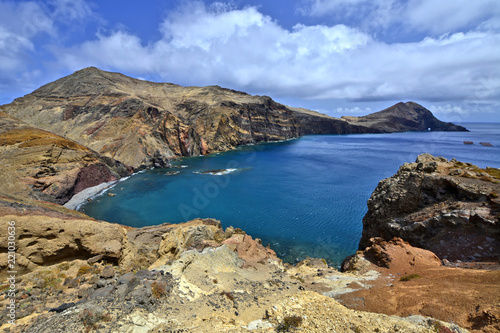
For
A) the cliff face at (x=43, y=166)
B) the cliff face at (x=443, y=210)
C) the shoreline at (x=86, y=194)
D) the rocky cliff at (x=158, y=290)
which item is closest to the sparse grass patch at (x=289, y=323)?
the rocky cliff at (x=158, y=290)

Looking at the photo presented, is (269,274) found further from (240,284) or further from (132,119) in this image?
(132,119)

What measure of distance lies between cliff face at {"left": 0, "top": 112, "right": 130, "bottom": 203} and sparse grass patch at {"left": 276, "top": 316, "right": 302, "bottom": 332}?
→ 1397 inches

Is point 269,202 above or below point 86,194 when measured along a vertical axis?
below

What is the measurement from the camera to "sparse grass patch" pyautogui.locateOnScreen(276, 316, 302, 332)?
762cm

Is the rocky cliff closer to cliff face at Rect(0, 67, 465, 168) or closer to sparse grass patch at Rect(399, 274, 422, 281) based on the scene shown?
sparse grass patch at Rect(399, 274, 422, 281)

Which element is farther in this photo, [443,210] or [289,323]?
[443,210]

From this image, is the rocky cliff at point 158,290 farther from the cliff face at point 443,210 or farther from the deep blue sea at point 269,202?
the deep blue sea at point 269,202

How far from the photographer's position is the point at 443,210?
1588cm

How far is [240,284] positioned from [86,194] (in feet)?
127

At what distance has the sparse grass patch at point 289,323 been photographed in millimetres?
7625

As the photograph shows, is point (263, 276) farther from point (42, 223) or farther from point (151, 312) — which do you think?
point (42, 223)

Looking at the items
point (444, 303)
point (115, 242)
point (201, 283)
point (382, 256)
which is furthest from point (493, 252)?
point (115, 242)

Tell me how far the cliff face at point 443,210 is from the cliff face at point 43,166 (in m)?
40.9

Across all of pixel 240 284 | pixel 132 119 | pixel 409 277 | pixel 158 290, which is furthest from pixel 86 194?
pixel 409 277
